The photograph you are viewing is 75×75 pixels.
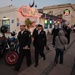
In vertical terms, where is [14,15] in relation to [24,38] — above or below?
above

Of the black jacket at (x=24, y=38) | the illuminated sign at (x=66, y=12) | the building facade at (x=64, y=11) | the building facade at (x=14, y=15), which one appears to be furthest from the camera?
the building facade at (x=64, y=11)

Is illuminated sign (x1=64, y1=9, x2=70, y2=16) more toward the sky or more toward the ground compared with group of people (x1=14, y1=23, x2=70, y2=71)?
more toward the sky

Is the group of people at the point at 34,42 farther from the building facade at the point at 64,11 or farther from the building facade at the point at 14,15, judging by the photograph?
the building facade at the point at 64,11

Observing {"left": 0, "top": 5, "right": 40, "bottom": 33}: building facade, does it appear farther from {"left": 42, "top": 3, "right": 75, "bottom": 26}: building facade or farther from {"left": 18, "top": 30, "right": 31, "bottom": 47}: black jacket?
{"left": 42, "top": 3, "right": 75, "bottom": 26}: building facade

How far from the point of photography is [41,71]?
4.93 metres

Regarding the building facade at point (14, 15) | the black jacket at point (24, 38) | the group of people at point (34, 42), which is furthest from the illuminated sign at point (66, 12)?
the black jacket at point (24, 38)

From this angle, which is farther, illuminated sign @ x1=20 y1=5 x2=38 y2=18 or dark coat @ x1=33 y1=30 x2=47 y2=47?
illuminated sign @ x1=20 y1=5 x2=38 y2=18

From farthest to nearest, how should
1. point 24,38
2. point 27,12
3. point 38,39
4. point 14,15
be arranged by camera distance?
point 27,12 < point 14,15 < point 38,39 < point 24,38

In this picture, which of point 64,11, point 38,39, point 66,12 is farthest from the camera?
point 64,11

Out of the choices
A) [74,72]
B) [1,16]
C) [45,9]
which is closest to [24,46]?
[74,72]

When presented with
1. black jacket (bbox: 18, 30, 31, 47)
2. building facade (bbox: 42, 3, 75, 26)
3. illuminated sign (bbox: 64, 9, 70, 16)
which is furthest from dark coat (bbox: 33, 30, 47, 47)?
illuminated sign (bbox: 64, 9, 70, 16)

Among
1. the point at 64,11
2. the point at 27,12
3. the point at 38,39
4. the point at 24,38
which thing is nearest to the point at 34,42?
the point at 38,39

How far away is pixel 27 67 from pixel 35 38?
1172 millimetres

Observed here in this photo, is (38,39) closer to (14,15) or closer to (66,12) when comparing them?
(14,15)
